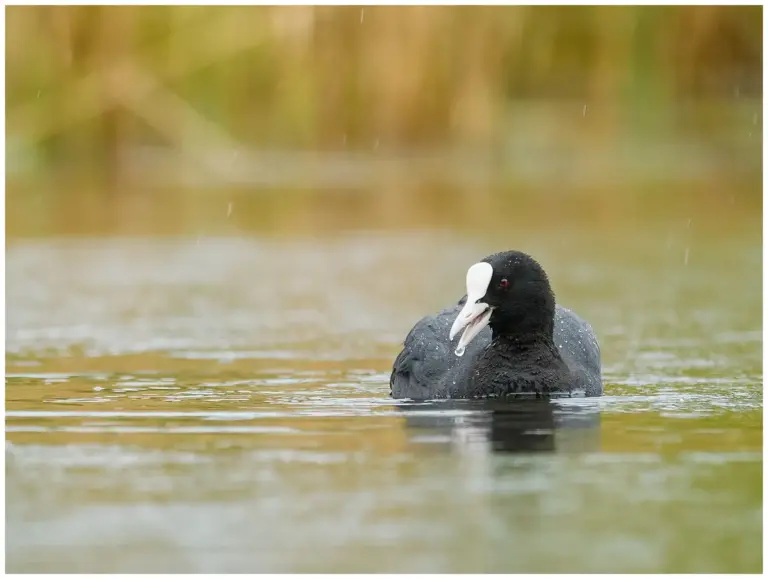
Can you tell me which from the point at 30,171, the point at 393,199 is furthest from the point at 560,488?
the point at 30,171

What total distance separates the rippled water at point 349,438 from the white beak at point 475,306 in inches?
15.3

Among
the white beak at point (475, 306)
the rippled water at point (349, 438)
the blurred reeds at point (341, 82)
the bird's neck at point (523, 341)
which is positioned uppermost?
the blurred reeds at point (341, 82)

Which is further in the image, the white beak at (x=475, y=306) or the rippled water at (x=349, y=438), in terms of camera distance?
the white beak at (x=475, y=306)

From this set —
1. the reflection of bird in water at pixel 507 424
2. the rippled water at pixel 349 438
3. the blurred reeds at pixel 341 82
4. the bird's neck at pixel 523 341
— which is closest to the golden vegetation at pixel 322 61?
the blurred reeds at pixel 341 82

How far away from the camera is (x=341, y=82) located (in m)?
20.9

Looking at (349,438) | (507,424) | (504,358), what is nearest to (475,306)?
(504,358)

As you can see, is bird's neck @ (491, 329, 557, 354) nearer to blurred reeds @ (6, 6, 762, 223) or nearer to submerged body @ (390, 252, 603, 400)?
submerged body @ (390, 252, 603, 400)

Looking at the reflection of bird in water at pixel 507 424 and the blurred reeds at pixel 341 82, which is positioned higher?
the blurred reeds at pixel 341 82

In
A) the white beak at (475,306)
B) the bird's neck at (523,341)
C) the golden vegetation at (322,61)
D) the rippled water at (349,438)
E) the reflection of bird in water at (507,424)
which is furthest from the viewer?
the golden vegetation at (322,61)

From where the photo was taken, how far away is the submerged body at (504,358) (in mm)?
8070

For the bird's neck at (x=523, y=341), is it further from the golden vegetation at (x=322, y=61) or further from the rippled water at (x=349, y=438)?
the golden vegetation at (x=322, y=61)

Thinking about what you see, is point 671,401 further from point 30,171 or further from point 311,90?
point 30,171

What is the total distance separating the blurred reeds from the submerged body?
1181 cm

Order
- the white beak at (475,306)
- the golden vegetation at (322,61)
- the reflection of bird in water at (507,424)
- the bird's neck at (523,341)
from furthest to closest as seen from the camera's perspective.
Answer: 1. the golden vegetation at (322,61)
2. the bird's neck at (523,341)
3. the white beak at (475,306)
4. the reflection of bird in water at (507,424)
